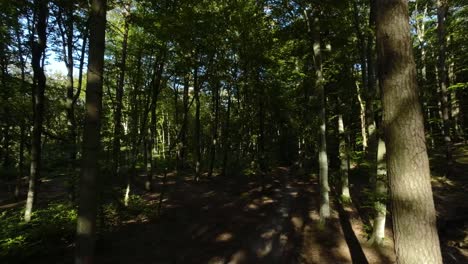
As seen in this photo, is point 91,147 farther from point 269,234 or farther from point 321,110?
point 321,110

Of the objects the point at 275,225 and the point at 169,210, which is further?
the point at 169,210

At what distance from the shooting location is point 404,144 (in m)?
3.10

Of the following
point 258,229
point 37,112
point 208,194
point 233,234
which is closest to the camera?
point 37,112

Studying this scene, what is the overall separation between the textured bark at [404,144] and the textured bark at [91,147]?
387 cm

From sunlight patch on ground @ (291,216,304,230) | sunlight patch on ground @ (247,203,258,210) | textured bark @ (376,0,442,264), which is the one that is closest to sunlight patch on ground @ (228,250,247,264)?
sunlight patch on ground @ (291,216,304,230)

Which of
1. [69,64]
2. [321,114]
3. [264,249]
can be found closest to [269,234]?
[264,249]

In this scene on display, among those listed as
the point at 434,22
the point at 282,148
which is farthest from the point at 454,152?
the point at 282,148

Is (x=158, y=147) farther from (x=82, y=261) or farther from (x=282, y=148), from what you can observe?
(x=82, y=261)

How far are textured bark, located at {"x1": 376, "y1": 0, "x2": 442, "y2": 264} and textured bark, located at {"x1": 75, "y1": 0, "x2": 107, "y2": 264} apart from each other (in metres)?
3.87

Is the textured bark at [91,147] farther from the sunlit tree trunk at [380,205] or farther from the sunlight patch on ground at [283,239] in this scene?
the sunlit tree trunk at [380,205]

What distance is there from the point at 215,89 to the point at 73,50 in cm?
1136

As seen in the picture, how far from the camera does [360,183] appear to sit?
60.4 feet

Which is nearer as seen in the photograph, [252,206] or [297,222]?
[297,222]

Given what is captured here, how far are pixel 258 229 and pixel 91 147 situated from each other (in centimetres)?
840
